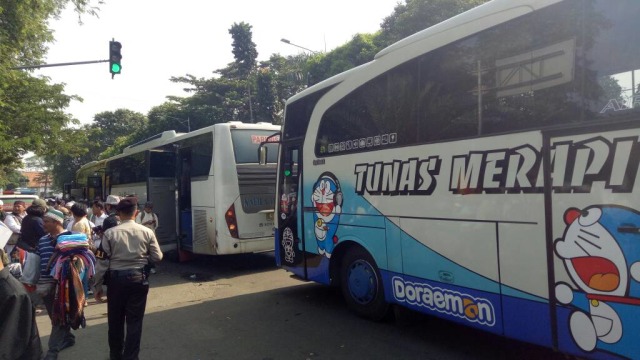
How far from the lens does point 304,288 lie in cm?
778

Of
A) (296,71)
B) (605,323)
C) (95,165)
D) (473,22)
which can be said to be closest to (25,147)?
(95,165)

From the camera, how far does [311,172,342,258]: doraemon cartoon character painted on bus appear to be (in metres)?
5.95

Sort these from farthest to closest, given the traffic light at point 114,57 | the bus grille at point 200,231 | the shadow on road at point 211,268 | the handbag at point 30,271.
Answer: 1. the traffic light at point 114,57
2. the bus grille at point 200,231
3. the shadow on road at point 211,268
4. the handbag at point 30,271

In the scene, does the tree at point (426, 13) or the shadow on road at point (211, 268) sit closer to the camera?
the shadow on road at point (211, 268)

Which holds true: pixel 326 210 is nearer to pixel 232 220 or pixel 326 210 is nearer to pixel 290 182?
pixel 290 182

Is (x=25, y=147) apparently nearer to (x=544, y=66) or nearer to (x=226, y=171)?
(x=226, y=171)

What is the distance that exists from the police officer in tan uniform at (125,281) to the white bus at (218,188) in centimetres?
494

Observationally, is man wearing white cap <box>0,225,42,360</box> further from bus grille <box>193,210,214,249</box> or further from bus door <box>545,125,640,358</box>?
bus grille <box>193,210,214,249</box>

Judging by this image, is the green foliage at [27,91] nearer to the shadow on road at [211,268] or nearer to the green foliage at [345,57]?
the shadow on road at [211,268]

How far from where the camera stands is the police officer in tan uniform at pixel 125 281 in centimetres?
424

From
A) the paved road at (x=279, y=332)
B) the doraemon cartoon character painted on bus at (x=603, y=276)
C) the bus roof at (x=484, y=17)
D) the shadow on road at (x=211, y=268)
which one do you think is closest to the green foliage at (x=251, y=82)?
the shadow on road at (x=211, y=268)

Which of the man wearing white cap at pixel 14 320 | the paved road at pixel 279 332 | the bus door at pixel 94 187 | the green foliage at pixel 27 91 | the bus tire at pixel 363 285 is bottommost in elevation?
the paved road at pixel 279 332

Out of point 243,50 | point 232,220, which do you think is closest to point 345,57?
point 243,50

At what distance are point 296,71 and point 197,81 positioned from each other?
10.2 meters
